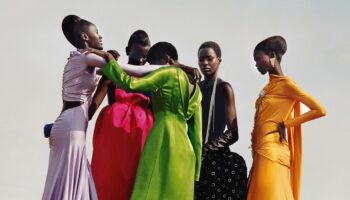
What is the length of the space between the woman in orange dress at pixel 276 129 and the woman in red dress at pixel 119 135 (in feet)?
5.52

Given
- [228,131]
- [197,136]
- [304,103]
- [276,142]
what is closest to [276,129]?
[276,142]

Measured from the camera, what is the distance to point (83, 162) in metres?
7.59

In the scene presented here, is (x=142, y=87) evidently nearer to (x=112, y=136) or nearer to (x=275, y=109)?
(x=112, y=136)

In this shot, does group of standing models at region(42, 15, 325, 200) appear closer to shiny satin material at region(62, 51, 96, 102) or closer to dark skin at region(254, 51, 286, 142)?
shiny satin material at region(62, 51, 96, 102)

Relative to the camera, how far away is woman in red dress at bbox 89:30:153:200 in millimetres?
7871

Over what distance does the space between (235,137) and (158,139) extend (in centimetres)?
145

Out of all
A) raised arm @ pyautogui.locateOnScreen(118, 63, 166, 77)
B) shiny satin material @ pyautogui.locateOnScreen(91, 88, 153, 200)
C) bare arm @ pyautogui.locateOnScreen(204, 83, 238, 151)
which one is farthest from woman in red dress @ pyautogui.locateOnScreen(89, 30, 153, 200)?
bare arm @ pyautogui.locateOnScreen(204, 83, 238, 151)

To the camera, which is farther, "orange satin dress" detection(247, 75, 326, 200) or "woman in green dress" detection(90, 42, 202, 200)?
"orange satin dress" detection(247, 75, 326, 200)

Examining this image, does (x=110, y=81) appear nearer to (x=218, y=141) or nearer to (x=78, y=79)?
(x=78, y=79)

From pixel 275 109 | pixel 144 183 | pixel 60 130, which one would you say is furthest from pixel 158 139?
pixel 275 109

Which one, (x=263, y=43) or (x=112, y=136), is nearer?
(x=112, y=136)

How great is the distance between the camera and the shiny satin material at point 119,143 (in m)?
7.86

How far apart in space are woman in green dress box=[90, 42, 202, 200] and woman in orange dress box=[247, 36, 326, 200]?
1.53 metres

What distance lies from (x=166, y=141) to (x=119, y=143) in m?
0.62
